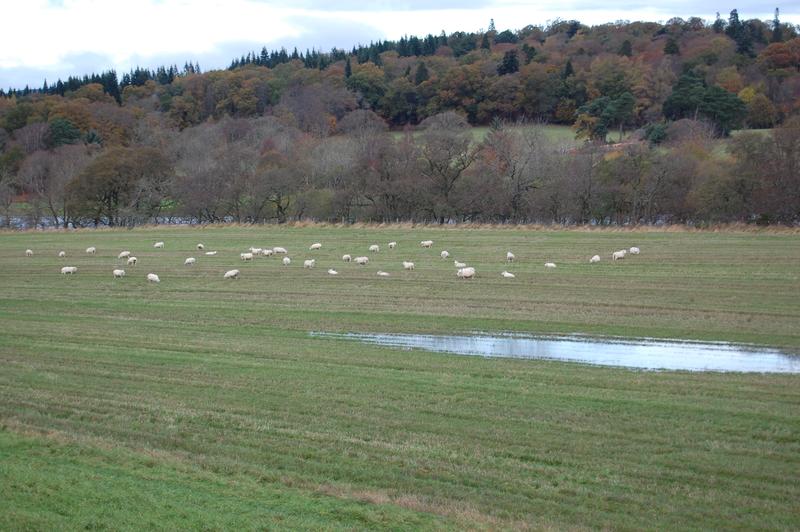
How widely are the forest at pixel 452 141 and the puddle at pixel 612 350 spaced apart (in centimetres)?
4450

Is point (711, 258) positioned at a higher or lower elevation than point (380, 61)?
lower

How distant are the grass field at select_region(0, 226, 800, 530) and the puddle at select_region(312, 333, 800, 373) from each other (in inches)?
44.1

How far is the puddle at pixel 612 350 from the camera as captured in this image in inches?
866

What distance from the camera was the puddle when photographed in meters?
22.0

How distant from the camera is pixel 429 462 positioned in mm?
14500

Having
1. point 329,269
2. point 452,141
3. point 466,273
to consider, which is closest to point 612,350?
point 466,273

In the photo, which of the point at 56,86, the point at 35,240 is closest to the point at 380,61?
the point at 56,86

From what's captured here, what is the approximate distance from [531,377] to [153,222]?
7925 centimetres

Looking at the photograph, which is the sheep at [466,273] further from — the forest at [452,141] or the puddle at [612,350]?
the forest at [452,141]

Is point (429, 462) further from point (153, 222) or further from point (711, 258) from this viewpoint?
point (153, 222)

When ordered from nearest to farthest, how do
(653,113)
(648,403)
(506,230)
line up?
1. (648,403)
2. (506,230)
3. (653,113)

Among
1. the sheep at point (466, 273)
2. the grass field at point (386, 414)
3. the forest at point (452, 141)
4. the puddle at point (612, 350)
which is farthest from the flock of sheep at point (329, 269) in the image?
the forest at point (452, 141)

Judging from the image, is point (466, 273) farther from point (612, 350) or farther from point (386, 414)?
point (386, 414)

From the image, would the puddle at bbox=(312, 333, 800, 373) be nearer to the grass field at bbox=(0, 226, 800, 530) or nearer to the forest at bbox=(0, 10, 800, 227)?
the grass field at bbox=(0, 226, 800, 530)
